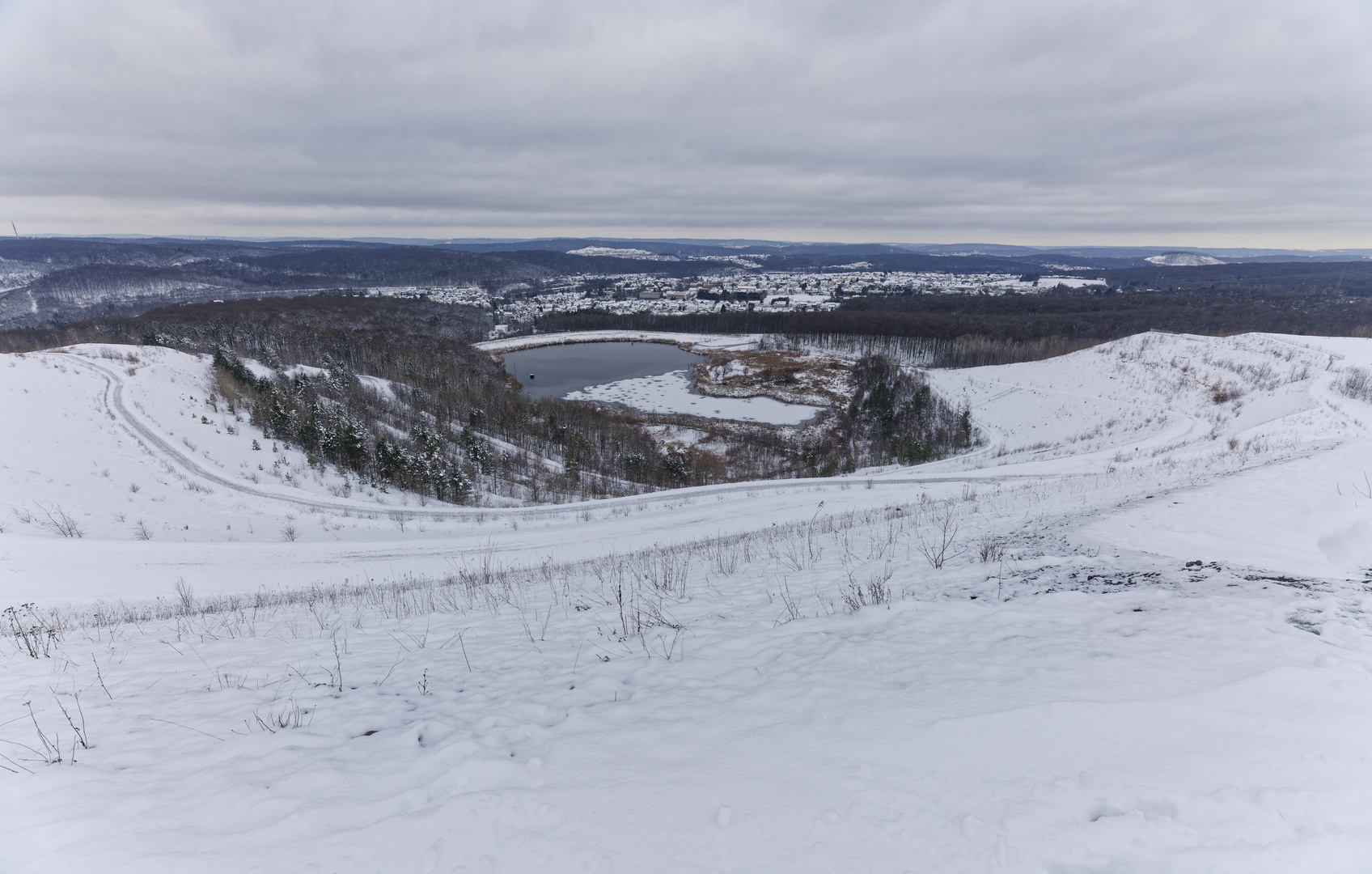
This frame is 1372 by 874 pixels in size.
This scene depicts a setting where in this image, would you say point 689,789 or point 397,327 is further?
point 397,327

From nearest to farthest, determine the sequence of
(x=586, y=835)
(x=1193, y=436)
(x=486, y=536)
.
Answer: (x=586, y=835), (x=486, y=536), (x=1193, y=436)

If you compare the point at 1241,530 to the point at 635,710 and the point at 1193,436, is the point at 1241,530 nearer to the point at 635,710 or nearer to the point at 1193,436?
the point at 635,710

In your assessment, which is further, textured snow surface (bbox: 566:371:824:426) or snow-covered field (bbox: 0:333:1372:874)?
textured snow surface (bbox: 566:371:824:426)

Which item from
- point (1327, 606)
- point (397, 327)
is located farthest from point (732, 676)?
point (397, 327)

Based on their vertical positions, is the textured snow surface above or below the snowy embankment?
below

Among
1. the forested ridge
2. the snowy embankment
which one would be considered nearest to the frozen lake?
the snowy embankment

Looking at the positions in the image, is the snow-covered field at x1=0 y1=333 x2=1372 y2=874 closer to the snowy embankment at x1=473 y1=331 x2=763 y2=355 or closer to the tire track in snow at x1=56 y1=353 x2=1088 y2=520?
the tire track in snow at x1=56 y1=353 x2=1088 y2=520

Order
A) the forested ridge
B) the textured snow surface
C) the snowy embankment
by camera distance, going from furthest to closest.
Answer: the snowy embankment → the textured snow surface → the forested ridge

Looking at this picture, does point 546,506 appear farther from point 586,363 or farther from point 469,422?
point 586,363

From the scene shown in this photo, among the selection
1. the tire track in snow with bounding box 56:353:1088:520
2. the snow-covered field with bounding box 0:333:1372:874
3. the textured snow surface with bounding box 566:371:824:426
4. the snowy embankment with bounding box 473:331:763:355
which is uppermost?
the snowy embankment with bounding box 473:331:763:355

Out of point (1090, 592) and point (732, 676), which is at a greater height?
point (1090, 592)
